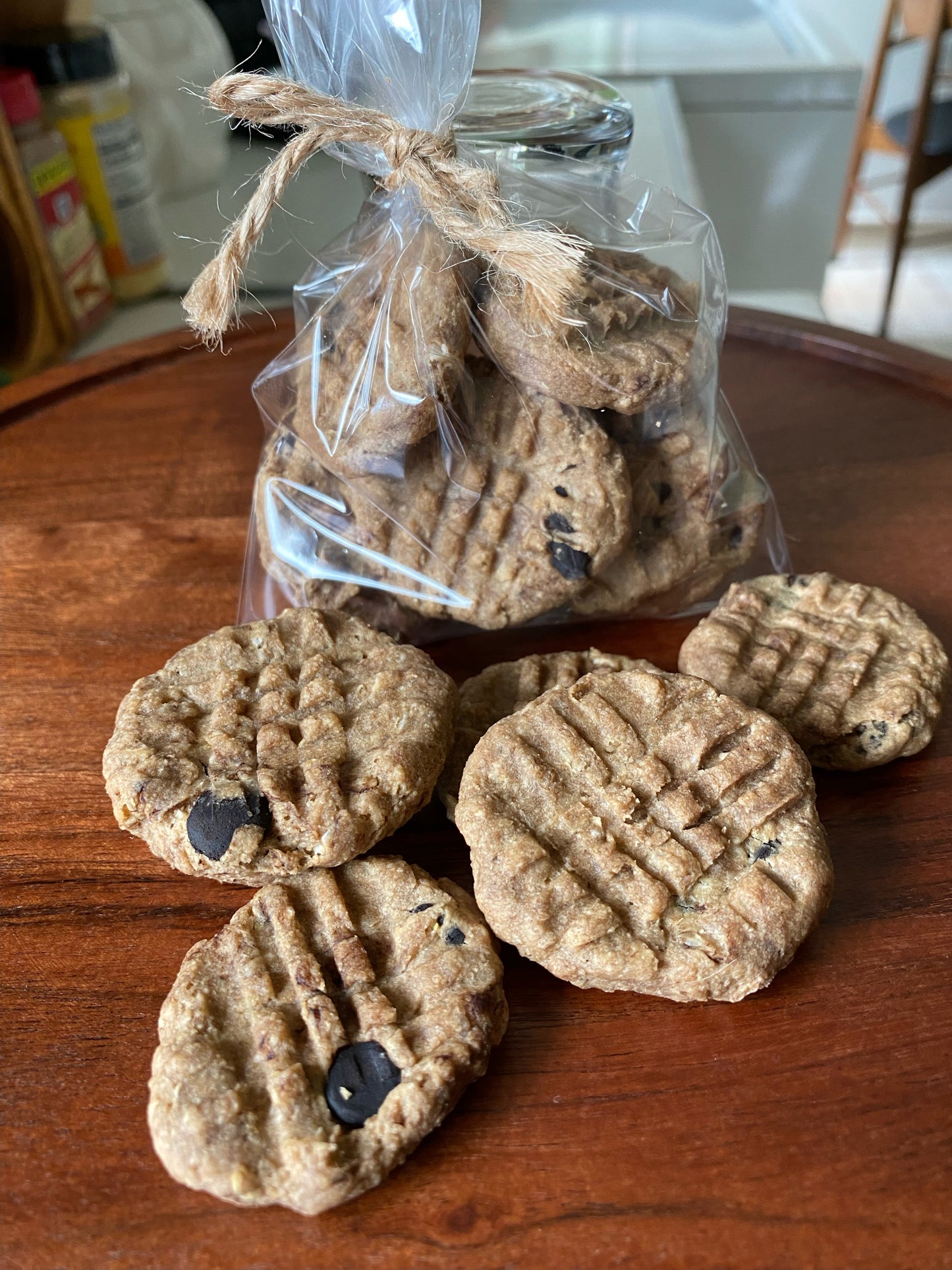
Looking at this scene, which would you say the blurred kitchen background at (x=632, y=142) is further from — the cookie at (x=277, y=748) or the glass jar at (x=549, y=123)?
the cookie at (x=277, y=748)

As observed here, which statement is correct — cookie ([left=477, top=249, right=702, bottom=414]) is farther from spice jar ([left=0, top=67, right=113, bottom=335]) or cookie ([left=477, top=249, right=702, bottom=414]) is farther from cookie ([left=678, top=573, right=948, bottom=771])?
spice jar ([left=0, top=67, right=113, bottom=335])

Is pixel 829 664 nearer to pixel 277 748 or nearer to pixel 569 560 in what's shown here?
pixel 569 560

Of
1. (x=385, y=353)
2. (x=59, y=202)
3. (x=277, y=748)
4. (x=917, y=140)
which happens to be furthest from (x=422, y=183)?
(x=917, y=140)

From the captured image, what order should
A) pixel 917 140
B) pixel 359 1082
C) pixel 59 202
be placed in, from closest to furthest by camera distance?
pixel 359 1082, pixel 59 202, pixel 917 140

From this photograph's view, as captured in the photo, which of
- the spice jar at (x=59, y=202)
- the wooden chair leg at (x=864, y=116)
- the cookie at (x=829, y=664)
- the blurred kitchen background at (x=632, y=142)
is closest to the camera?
the cookie at (x=829, y=664)

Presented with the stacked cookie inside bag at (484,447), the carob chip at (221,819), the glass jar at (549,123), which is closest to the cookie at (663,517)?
the stacked cookie inside bag at (484,447)
